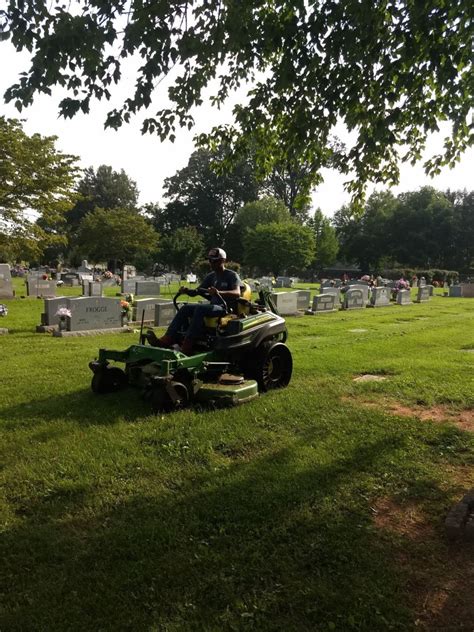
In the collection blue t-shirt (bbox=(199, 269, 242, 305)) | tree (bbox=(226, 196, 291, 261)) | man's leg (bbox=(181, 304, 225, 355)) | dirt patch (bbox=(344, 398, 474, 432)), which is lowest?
dirt patch (bbox=(344, 398, 474, 432))

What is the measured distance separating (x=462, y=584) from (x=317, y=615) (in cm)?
86

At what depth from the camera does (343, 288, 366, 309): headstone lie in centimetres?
2072

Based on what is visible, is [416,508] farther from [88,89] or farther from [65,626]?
[88,89]

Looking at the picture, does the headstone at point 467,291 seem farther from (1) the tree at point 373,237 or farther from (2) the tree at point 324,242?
(1) the tree at point 373,237

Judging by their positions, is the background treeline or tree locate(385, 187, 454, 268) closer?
the background treeline

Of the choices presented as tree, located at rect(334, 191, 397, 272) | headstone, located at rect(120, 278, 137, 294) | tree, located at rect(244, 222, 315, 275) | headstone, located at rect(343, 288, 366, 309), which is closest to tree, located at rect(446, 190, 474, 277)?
tree, located at rect(334, 191, 397, 272)

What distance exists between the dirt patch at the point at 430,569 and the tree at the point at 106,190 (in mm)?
77942

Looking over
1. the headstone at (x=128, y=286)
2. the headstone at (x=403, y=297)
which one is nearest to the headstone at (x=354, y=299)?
the headstone at (x=403, y=297)

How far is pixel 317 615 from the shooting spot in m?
2.33

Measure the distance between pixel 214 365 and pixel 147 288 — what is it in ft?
66.6

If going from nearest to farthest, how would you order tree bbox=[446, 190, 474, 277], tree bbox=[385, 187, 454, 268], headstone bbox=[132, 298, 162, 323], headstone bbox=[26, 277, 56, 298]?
headstone bbox=[132, 298, 162, 323] < headstone bbox=[26, 277, 56, 298] < tree bbox=[446, 190, 474, 277] < tree bbox=[385, 187, 454, 268]

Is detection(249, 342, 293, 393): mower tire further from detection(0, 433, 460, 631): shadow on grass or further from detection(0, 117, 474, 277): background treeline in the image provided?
detection(0, 117, 474, 277): background treeline

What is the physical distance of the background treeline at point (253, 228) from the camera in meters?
50.2

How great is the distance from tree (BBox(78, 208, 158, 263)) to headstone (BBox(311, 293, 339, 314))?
1299 inches
